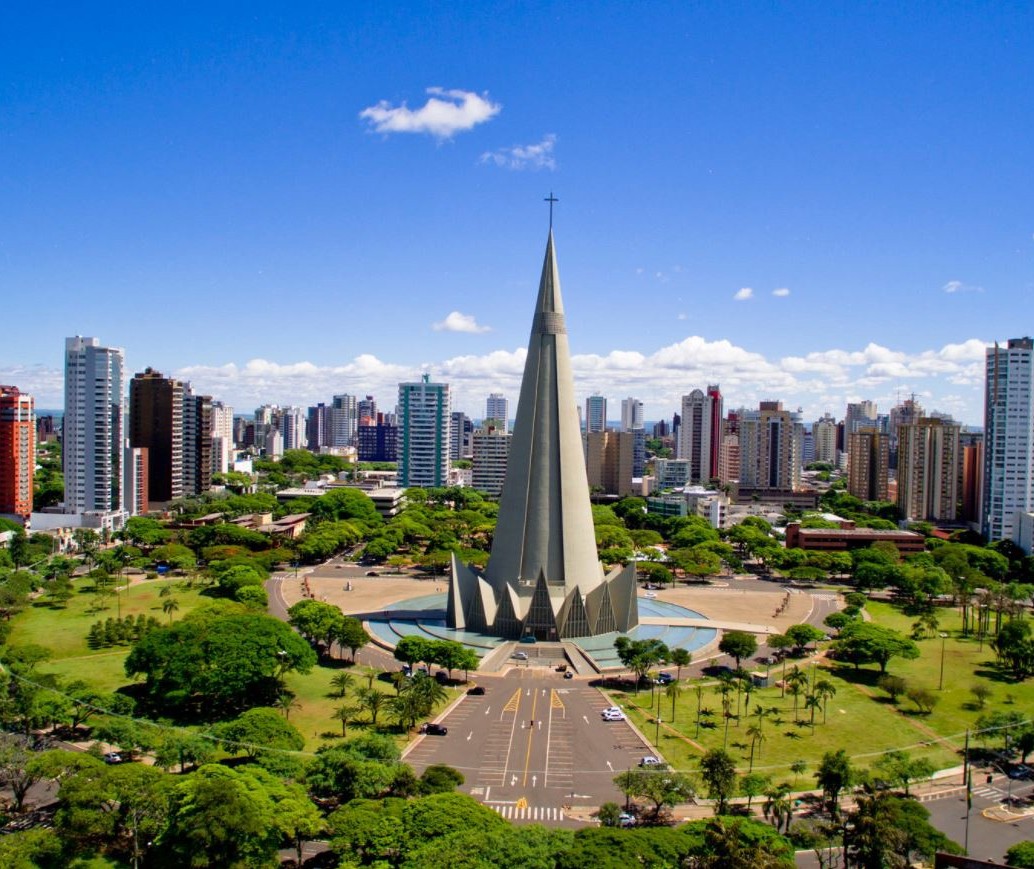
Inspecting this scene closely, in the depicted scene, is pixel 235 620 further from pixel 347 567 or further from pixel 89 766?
pixel 347 567

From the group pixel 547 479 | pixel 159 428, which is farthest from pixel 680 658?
pixel 159 428

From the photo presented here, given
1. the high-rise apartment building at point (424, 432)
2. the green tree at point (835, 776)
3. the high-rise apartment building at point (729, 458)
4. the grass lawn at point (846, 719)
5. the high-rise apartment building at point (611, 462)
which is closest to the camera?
the green tree at point (835, 776)

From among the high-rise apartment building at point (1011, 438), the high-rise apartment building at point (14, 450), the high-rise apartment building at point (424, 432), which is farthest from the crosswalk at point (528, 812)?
the high-rise apartment building at point (424, 432)

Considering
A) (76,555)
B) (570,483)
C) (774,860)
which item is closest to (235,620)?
(570,483)

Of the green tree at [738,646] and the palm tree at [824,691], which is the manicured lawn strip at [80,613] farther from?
the palm tree at [824,691]

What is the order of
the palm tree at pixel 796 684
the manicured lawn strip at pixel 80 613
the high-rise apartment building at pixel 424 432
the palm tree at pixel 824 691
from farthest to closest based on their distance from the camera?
1. the high-rise apartment building at pixel 424 432
2. the manicured lawn strip at pixel 80 613
3. the palm tree at pixel 796 684
4. the palm tree at pixel 824 691

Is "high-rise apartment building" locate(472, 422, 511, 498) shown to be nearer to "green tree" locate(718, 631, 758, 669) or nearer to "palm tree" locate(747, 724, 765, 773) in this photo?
"green tree" locate(718, 631, 758, 669)

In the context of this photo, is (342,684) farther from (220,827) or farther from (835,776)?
(835,776)
